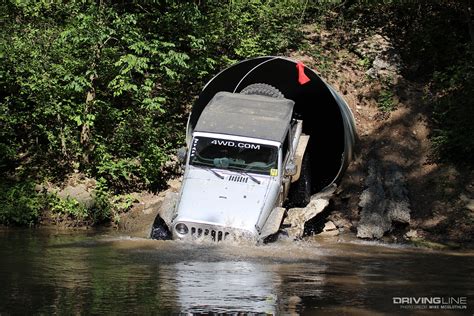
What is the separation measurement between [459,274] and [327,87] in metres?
6.23

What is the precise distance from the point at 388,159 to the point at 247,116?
175 inches

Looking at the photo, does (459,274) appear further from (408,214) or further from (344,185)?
(344,185)

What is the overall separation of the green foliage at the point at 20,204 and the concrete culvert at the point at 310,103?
3728mm

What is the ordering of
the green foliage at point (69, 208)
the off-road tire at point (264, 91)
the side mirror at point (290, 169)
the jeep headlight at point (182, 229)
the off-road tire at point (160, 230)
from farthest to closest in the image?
the off-road tire at point (264, 91)
the green foliage at point (69, 208)
the side mirror at point (290, 169)
the off-road tire at point (160, 230)
the jeep headlight at point (182, 229)

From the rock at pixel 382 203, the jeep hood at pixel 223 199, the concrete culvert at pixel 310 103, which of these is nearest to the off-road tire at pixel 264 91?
the concrete culvert at pixel 310 103

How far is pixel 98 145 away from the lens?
17.0 meters

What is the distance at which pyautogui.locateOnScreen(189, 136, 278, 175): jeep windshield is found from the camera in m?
13.8

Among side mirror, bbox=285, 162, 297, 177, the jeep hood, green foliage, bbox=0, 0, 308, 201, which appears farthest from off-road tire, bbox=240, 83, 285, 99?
the jeep hood

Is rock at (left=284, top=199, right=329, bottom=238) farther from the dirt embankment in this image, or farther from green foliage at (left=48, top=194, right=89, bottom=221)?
green foliage at (left=48, top=194, right=89, bottom=221)

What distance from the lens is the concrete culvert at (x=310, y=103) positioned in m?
17.0

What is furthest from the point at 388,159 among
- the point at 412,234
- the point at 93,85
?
the point at 93,85

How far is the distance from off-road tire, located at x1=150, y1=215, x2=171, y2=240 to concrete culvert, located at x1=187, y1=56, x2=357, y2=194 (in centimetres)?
375

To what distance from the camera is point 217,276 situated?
10.4 meters

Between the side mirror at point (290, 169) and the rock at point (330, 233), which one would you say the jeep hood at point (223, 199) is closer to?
the side mirror at point (290, 169)
